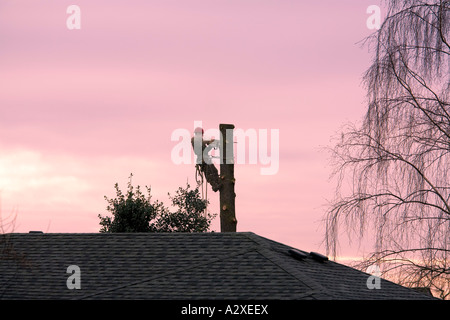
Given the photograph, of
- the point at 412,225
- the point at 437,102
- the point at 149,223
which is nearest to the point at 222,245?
the point at 412,225

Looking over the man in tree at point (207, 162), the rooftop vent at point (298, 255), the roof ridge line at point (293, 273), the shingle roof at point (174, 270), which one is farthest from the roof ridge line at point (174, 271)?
the man in tree at point (207, 162)

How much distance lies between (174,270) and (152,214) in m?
12.5

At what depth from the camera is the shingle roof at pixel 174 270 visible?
15.6 m

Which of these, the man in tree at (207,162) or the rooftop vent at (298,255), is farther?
the man in tree at (207,162)

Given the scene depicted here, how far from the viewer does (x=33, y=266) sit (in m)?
18.6

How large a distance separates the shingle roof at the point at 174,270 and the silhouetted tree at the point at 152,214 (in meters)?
8.08

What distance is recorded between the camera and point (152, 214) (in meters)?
29.3

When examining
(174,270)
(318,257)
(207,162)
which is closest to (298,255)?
(318,257)

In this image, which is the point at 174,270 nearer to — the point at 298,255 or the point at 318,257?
the point at 298,255

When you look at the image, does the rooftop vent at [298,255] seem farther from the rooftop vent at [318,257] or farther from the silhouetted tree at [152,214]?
the silhouetted tree at [152,214]

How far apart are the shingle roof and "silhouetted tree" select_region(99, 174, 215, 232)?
26.5ft
